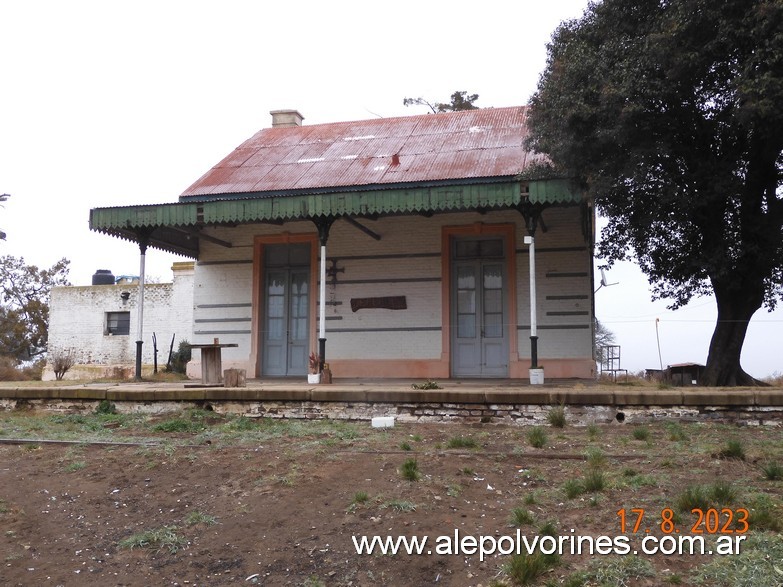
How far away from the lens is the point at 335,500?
18.5 ft

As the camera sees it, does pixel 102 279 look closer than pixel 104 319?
No

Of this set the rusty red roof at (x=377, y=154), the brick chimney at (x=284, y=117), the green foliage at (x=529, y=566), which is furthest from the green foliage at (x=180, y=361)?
the green foliage at (x=529, y=566)

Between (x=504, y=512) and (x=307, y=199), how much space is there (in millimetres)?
7742

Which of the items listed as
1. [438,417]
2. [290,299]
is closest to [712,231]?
[438,417]

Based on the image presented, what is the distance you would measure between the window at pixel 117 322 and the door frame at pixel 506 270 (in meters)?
15.2

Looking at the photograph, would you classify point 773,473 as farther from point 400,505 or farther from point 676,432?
point 400,505

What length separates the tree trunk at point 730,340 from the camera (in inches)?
421

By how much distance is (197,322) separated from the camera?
15086 mm

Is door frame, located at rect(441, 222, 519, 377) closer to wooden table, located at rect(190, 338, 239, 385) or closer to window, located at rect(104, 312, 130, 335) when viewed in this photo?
wooden table, located at rect(190, 338, 239, 385)

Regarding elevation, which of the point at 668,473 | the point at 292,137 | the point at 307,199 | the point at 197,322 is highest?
the point at 292,137

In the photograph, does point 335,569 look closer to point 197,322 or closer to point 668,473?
point 668,473

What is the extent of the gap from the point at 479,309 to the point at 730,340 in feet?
14.6

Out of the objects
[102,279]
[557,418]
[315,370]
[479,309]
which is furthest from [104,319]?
[557,418]

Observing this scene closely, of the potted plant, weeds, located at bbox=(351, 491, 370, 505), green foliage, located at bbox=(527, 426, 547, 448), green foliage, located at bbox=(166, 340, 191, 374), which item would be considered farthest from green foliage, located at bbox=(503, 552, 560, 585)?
green foliage, located at bbox=(166, 340, 191, 374)
